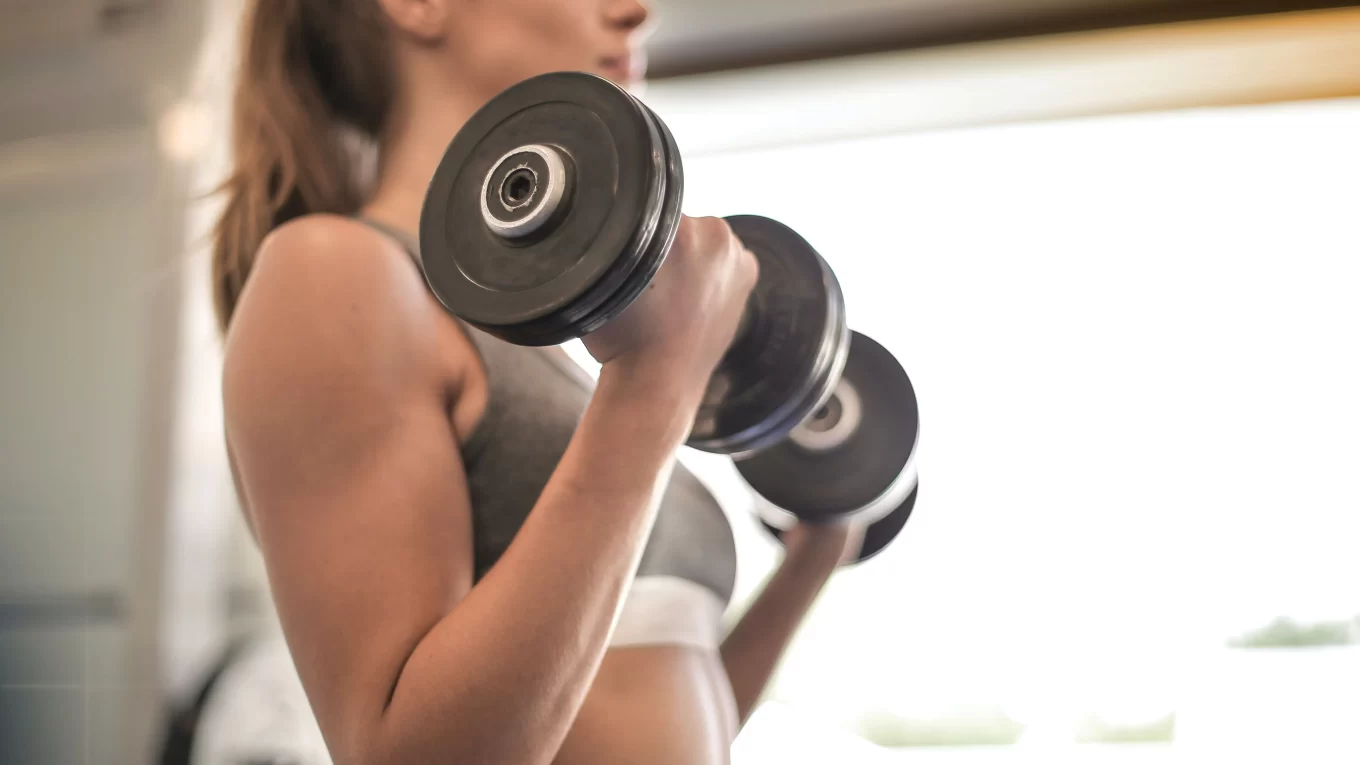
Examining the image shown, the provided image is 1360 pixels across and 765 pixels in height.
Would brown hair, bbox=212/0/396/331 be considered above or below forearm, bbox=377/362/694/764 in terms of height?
above

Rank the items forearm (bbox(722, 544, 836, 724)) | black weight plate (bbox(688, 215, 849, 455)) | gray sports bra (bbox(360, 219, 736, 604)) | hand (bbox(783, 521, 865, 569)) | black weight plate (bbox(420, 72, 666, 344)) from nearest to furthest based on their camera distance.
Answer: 1. black weight plate (bbox(420, 72, 666, 344))
2. gray sports bra (bbox(360, 219, 736, 604))
3. black weight plate (bbox(688, 215, 849, 455))
4. forearm (bbox(722, 544, 836, 724))
5. hand (bbox(783, 521, 865, 569))

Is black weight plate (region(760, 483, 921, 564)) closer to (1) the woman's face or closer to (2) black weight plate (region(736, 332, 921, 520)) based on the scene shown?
(2) black weight plate (region(736, 332, 921, 520))

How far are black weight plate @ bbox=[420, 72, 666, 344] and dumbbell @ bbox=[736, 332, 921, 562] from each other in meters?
0.54

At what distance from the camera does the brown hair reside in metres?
0.77

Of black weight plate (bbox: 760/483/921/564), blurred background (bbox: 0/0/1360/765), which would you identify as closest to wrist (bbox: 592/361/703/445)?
black weight plate (bbox: 760/483/921/564)

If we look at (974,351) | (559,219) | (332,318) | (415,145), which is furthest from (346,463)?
(974,351)

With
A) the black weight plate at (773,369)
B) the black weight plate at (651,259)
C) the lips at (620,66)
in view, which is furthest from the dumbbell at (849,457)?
the black weight plate at (651,259)

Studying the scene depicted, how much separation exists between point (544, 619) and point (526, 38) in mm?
486

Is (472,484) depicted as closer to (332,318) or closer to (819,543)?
(332,318)

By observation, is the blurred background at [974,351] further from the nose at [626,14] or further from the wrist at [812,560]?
the nose at [626,14]

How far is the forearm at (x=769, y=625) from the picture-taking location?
89 centimetres

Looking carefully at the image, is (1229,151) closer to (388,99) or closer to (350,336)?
(388,99)

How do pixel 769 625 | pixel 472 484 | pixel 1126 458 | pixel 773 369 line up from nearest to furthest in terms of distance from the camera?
1. pixel 472 484
2. pixel 773 369
3. pixel 769 625
4. pixel 1126 458

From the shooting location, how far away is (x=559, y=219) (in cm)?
50
